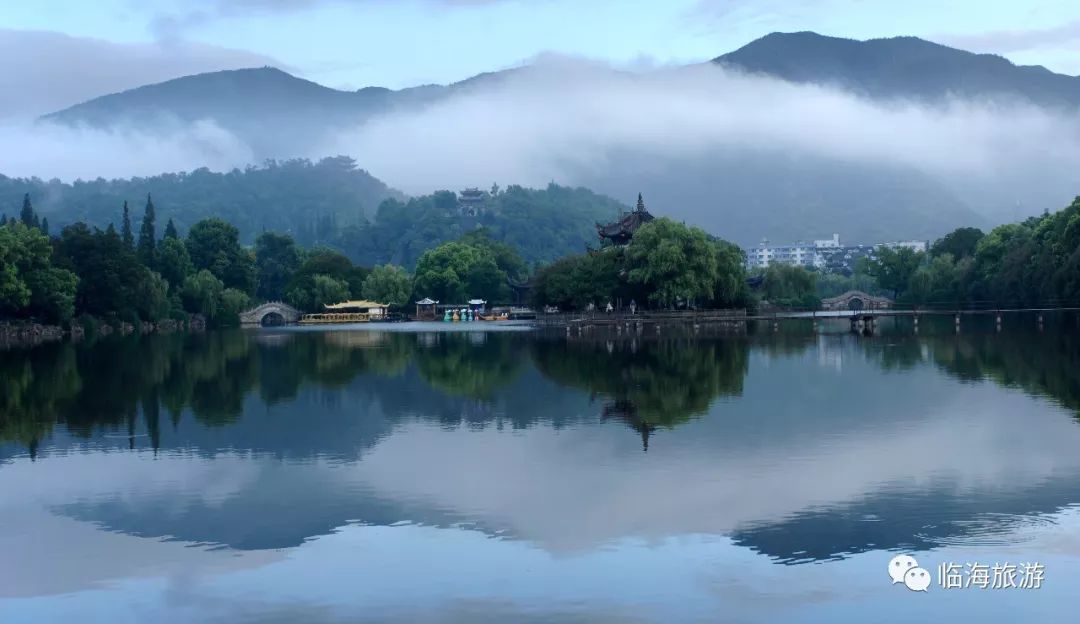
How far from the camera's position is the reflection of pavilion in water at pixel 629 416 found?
24.6m

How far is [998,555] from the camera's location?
1446 cm

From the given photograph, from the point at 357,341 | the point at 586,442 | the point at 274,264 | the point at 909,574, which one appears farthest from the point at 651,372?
the point at 274,264

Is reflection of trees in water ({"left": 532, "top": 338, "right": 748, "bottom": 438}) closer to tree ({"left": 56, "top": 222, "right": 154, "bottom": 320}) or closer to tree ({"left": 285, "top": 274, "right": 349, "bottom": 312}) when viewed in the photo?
tree ({"left": 56, "top": 222, "right": 154, "bottom": 320})

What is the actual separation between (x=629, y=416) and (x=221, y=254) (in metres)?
90.9

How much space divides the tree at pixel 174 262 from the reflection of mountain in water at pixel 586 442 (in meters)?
55.0

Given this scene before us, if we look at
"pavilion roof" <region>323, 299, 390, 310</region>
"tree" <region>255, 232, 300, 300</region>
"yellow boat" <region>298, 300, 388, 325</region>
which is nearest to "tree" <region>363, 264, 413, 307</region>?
"yellow boat" <region>298, 300, 388, 325</region>

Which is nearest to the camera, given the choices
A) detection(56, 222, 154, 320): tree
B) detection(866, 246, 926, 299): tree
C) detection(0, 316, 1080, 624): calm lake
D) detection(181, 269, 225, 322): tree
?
detection(0, 316, 1080, 624): calm lake

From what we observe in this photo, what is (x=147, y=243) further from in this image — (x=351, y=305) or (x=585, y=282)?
(x=585, y=282)

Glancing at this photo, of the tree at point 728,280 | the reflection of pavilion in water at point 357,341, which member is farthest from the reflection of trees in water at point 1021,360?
the reflection of pavilion in water at point 357,341

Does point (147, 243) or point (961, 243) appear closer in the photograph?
point (147, 243)

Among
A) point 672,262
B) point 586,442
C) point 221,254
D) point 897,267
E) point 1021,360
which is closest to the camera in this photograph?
point 586,442

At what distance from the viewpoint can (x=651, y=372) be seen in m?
38.8

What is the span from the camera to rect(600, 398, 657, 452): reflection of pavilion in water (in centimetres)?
2463

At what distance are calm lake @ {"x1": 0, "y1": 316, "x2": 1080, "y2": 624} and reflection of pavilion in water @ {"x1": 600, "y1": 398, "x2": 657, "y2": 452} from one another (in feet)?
0.44
